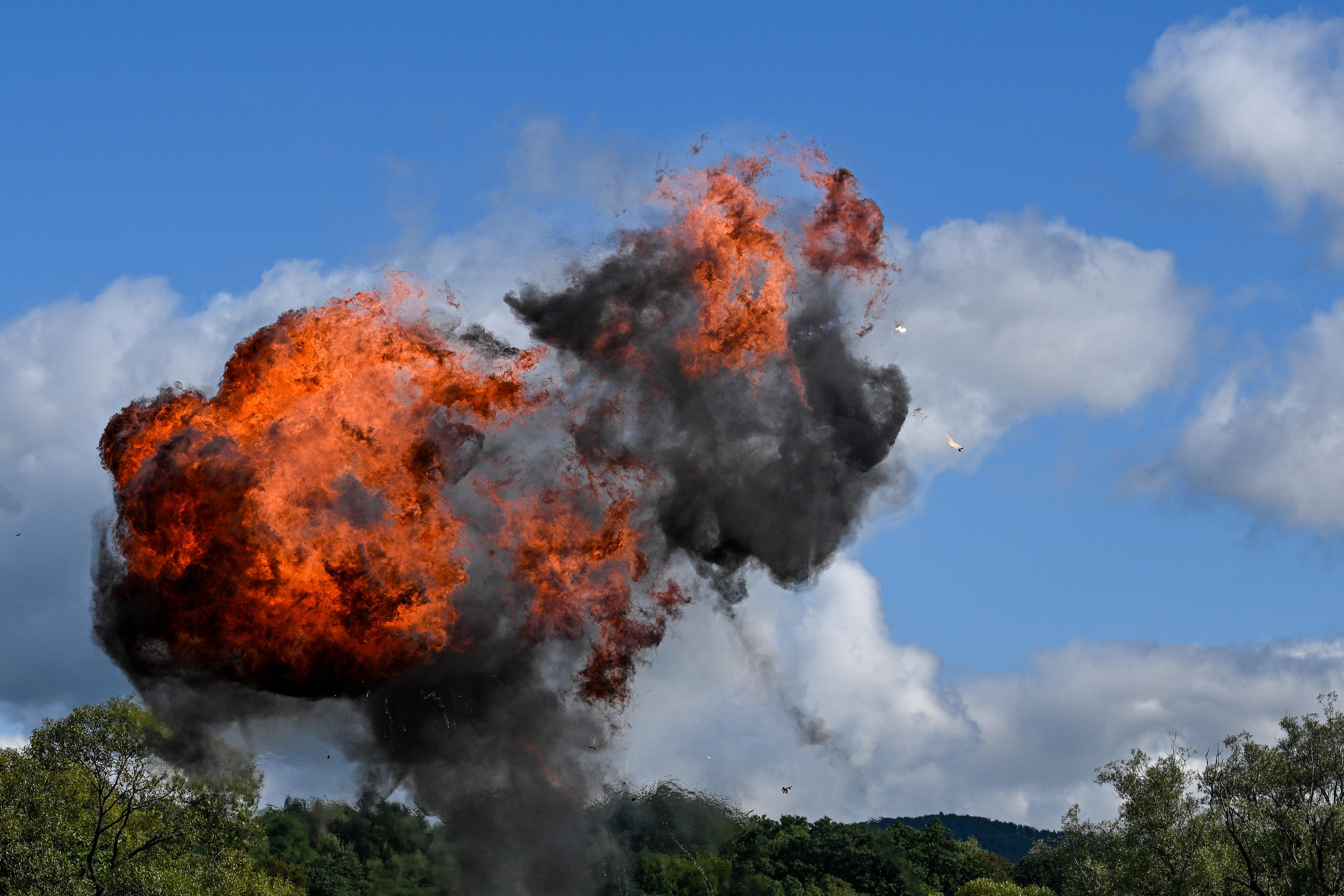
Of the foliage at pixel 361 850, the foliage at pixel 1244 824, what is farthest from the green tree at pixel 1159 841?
the foliage at pixel 361 850

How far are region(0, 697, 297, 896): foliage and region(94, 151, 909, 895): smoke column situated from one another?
1402cm

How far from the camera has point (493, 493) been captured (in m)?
48.6

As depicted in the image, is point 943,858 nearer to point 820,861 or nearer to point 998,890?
point 820,861

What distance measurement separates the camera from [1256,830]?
5600cm

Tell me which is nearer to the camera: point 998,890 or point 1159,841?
point 1159,841

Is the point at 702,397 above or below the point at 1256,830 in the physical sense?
above

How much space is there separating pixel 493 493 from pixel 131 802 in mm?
31525

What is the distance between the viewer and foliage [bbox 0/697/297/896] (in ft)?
198

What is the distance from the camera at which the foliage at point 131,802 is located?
60.4 meters

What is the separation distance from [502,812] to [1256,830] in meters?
36.0

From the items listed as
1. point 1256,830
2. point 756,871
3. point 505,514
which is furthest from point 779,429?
point 756,871

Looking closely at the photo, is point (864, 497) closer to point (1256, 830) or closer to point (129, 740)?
point (1256, 830)

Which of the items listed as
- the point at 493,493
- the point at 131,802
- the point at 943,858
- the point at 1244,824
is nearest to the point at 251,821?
the point at 131,802

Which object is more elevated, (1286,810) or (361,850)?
(361,850)
